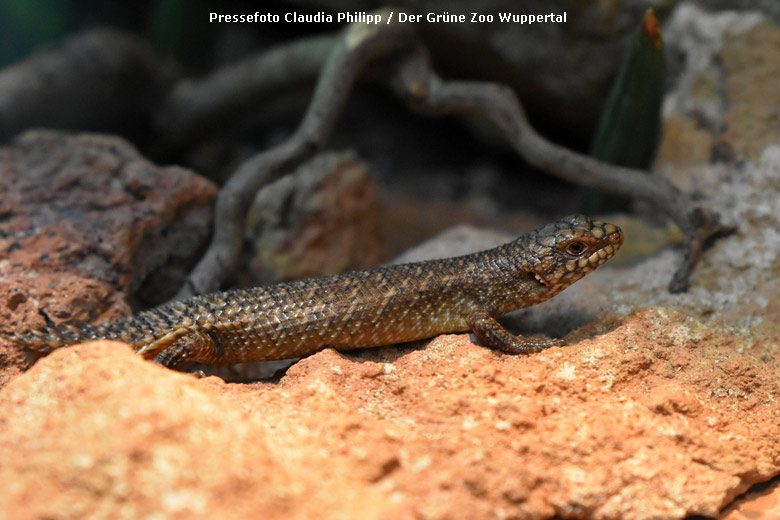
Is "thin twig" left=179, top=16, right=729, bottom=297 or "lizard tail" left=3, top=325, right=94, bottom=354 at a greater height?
"thin twig" left=179, top=16, right=729, bottom=297

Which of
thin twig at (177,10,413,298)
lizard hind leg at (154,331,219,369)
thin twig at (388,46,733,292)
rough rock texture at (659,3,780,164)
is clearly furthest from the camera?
rough rock texture at (659,3,780,164)

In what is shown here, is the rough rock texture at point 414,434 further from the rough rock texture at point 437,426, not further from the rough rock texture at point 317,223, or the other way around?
the rough rock texture at point 317,223

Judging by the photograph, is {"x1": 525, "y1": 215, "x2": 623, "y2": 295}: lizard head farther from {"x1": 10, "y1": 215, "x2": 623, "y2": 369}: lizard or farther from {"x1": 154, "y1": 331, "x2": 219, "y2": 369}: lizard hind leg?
{"x1": 154, "y1": 331, "x2": 219, "y2": 369}: lizard hind leg

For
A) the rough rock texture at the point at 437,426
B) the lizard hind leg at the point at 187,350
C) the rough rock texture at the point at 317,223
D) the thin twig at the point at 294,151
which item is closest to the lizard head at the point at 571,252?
the rough rock texture at the point at 437,426

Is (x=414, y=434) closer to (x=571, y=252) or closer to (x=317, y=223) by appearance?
(x=571, y=252)

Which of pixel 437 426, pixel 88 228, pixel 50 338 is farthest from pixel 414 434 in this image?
pixel 88 228

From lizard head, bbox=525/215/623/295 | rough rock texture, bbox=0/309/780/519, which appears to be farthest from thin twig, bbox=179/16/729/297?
rough rock texture, bbox=0/309/780/519
